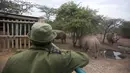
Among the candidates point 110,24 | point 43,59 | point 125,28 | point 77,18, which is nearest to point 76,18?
point 77,18

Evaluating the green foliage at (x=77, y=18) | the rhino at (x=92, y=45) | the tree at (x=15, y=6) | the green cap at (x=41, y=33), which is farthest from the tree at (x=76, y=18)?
the green cap at (x=41, y=33)

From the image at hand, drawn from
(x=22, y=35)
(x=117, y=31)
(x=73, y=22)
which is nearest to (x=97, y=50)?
(x=73, y=22)

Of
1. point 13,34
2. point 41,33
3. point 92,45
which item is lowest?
point 92,45

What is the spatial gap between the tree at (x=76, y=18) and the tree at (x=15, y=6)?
2.61 meters

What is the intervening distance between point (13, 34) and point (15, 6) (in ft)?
10.3

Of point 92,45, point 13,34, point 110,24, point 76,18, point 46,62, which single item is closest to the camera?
point 46,62

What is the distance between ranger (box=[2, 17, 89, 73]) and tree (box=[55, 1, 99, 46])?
30.3 ft

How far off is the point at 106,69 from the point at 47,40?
244 inches

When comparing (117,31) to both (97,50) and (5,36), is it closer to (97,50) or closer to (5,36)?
(97,50)

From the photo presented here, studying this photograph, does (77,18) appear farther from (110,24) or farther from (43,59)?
(43,59)

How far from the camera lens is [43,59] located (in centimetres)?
155

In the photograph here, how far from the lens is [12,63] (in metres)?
1.62

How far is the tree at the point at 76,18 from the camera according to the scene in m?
11.0

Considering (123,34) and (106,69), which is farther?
(123,34)
